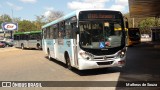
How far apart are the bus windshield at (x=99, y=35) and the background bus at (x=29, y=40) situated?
2454cm

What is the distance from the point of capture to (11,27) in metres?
74.2

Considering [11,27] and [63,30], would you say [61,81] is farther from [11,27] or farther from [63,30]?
[11,27]

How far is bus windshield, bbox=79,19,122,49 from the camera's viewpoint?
42.0 ft

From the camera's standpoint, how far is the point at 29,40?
40656 mm

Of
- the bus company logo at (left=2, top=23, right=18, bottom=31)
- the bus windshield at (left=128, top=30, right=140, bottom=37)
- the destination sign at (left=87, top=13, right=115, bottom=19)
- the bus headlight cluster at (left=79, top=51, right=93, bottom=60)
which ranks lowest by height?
the bus headlight cluster at (left=79, top=51, right=93, bottom=60)

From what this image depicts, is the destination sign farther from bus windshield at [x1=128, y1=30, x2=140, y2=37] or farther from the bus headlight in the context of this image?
bus windshield at [x1=128, y1=30, x2=140, y2=37]

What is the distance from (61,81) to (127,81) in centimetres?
244

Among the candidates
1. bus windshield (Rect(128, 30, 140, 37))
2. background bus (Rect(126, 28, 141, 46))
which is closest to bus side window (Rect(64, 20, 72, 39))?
background bus (Rect(126, 28, 141, 46))

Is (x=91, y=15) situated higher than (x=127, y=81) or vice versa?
(x=91, y=15)

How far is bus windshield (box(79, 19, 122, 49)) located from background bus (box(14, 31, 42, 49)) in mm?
24542

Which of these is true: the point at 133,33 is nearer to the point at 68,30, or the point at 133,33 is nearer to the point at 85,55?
the point at 68,30

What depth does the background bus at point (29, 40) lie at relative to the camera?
38.1 m

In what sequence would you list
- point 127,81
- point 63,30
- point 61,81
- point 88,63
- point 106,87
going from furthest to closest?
point 63,30
point 88,63
point 61,81
point 127,81
point 106,87

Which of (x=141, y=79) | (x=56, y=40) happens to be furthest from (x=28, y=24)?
(x=141, y=79)
